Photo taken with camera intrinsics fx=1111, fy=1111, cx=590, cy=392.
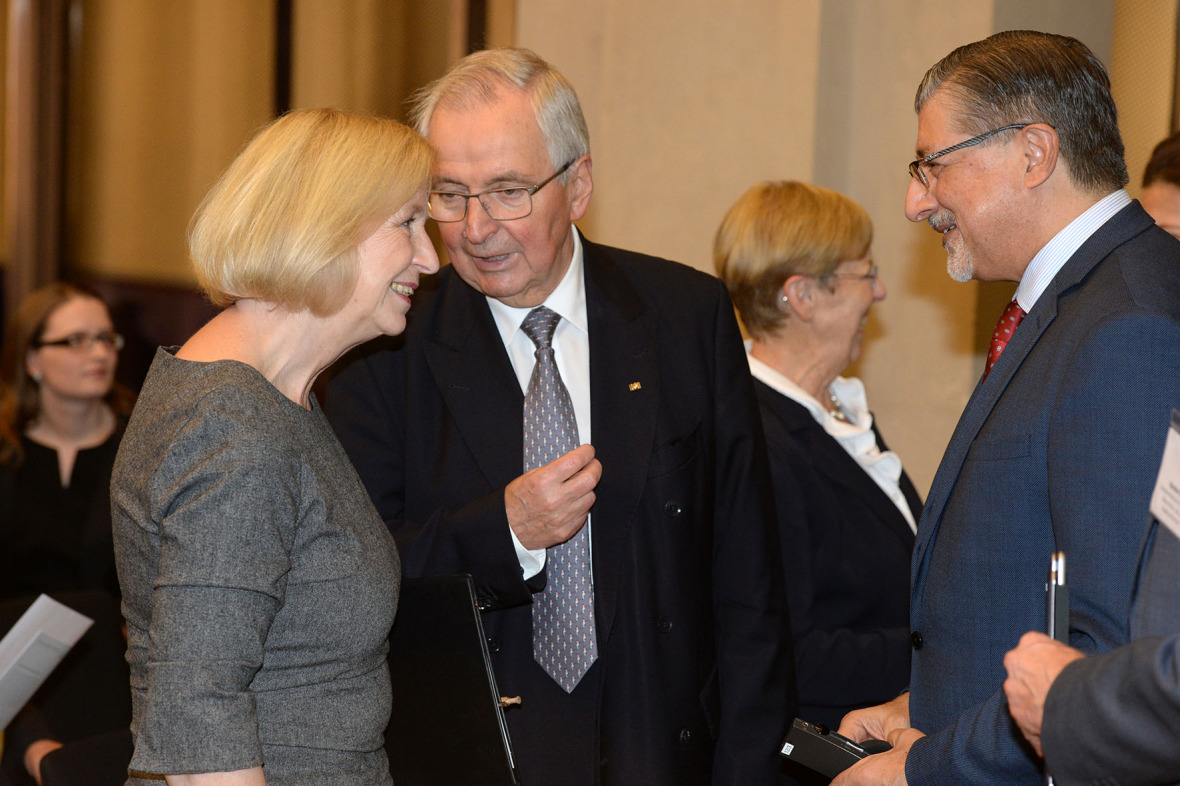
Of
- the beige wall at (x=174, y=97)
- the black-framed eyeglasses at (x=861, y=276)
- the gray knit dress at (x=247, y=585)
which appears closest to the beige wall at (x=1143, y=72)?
the black-framed eyeglasses at (x=861, y=276)

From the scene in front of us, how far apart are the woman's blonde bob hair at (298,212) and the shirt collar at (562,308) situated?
0.63 meters

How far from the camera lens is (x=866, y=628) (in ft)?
8.58

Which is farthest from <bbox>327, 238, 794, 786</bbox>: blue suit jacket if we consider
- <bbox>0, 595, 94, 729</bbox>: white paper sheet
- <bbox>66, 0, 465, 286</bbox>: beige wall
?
<bbox>66, 0, 465, 286</bbox>: beige wall

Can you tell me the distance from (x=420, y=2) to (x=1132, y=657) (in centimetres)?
511

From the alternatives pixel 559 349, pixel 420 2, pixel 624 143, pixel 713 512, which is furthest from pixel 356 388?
pixel 420 2

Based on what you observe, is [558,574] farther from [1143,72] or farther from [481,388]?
[1143,72]

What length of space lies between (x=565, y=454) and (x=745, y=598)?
20.7 inches

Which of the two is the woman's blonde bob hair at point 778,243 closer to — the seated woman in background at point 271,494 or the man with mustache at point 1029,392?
the man with mustache at point 1029,392

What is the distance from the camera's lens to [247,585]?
4.62 ft

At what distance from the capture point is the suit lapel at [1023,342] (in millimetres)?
1664

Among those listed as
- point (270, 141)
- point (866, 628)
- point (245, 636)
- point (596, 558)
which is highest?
point (270, 141)

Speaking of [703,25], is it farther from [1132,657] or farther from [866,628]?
[1132,657]

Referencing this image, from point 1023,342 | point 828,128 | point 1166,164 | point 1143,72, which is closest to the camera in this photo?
point 1023,342

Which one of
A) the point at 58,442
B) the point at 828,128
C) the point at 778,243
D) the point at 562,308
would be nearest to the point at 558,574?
the point at 562,308
